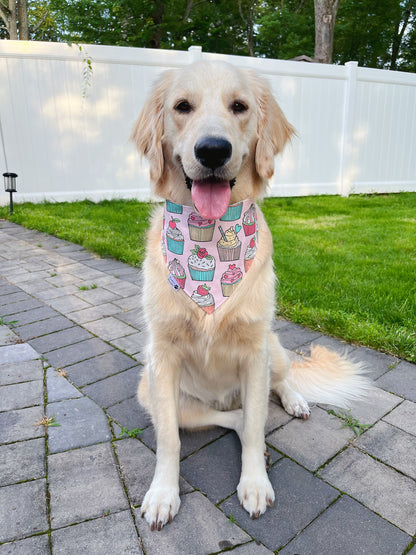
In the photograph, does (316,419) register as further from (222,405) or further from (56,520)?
(56,520)

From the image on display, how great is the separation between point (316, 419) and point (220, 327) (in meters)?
0.82

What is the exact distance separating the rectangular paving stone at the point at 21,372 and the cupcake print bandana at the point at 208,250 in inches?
50.6

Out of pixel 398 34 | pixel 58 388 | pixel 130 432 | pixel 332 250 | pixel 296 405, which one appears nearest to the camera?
pixel 130 432

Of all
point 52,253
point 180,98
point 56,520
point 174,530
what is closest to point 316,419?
point 174,530

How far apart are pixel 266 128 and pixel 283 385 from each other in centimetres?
136

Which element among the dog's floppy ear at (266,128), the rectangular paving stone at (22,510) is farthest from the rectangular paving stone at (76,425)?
the dog's floppy ear at (266,128)

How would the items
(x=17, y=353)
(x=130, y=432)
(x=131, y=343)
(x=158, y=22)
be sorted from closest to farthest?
(x=130, y=432) → (x=17, y=353) → (x=131, y=343) → (x=158, y=22)

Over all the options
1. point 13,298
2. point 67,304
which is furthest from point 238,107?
point 13,298

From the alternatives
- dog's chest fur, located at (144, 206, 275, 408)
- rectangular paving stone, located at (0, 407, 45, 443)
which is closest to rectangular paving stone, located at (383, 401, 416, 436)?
dog's chest fur, located at (144, 206, 275, 408)

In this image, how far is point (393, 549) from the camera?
56.5 inches

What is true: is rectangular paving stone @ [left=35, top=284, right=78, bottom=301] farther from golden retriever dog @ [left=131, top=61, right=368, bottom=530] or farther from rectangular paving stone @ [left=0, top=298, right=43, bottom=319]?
golden retriever dog @ [left=131, top=61, right=368, bottom=530]

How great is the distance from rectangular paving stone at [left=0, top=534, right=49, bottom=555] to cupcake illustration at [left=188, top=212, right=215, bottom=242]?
1302 millimetres

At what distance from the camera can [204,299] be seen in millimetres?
1813

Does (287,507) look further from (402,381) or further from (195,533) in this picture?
(402,381)
